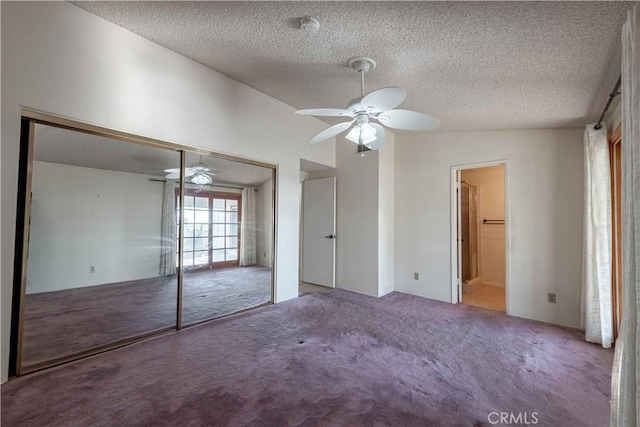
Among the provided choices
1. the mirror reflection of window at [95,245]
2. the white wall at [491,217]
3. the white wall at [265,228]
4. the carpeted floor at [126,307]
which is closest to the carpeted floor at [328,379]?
the carpeted floor at [126,307]

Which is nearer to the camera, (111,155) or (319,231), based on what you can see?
(111,155)

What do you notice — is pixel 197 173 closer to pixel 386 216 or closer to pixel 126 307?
pixel 126 307

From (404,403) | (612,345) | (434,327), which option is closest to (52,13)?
(404,403)

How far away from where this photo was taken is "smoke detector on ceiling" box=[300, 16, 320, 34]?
1.99 m

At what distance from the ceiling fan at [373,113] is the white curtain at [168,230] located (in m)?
1.75

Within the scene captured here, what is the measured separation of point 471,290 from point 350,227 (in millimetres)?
2437

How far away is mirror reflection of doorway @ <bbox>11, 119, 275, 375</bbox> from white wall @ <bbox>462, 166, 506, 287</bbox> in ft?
13.5

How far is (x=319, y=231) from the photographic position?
4.99 metres

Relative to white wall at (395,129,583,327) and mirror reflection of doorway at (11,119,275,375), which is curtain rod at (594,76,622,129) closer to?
white wall at (395,129,583,327)

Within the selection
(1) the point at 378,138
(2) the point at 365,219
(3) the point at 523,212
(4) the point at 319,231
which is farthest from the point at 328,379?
(3) the point at 523,212

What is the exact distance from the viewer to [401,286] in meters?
4.55

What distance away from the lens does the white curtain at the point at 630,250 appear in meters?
1.14

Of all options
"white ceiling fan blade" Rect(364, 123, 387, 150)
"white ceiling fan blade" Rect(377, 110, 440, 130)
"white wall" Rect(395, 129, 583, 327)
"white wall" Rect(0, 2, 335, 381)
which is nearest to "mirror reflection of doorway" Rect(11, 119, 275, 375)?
"white wall" Rect(0, 2, 335, 381)

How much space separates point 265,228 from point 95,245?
1.89m
